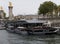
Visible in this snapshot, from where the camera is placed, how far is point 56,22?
117 m

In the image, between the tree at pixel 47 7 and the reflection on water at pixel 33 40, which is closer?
the reflection on water at pixel 33 40

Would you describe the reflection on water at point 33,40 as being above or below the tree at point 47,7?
below

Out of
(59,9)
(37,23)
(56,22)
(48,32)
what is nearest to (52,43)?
(48,32)

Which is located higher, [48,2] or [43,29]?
[48,2]

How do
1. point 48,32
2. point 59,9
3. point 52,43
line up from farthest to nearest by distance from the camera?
point 59,9
point 48,32
point 52,43

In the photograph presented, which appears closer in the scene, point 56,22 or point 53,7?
point 56,22

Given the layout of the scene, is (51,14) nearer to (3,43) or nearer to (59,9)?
(59,9)

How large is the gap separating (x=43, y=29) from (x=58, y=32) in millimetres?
4255

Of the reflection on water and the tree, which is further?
the tree

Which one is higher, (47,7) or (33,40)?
(47,7)

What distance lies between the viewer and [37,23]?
104 metres

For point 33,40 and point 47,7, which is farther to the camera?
point 47,7

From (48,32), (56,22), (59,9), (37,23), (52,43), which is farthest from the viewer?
(59,9)

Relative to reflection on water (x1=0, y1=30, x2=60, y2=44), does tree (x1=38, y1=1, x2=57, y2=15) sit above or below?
above
